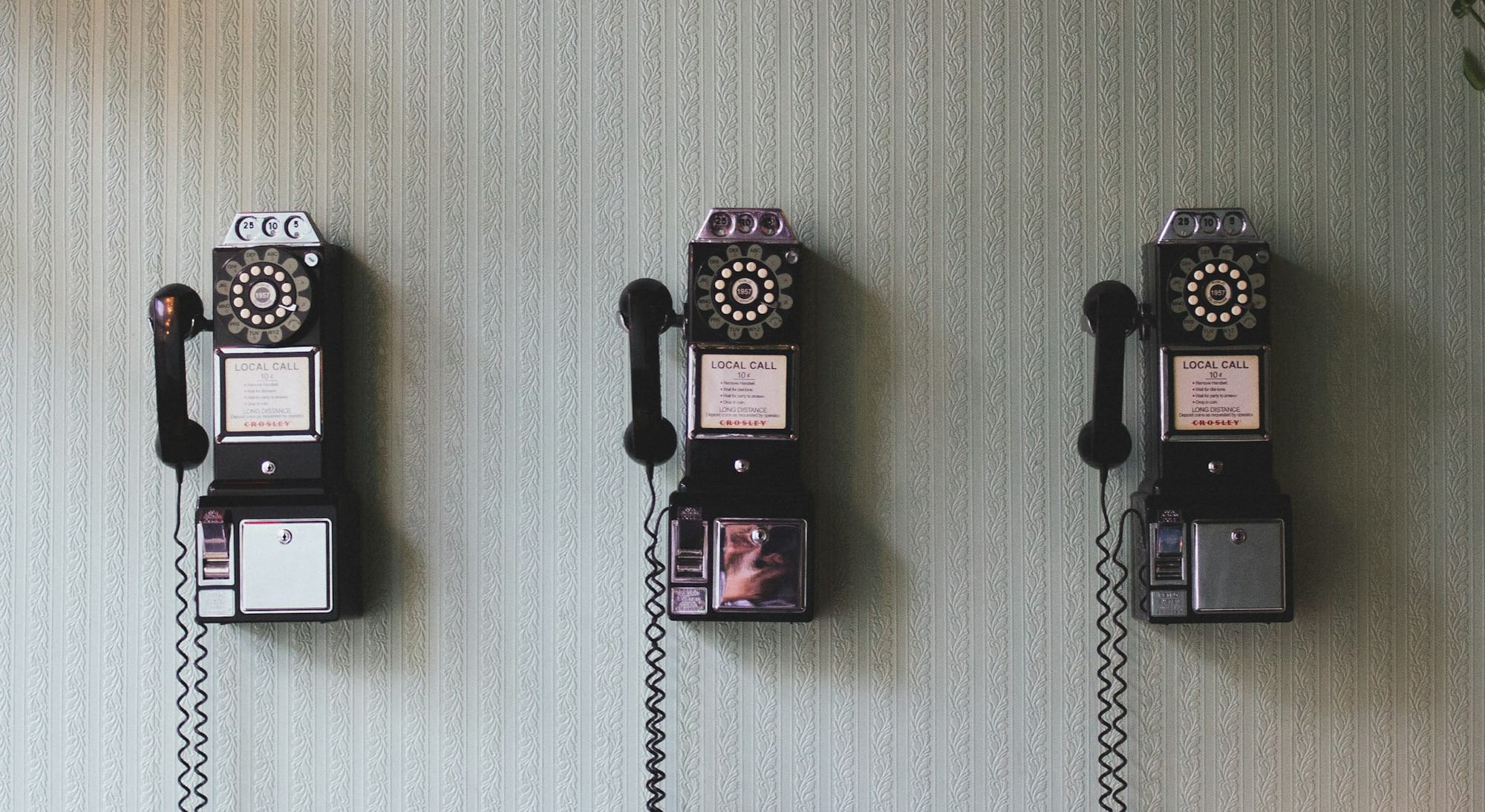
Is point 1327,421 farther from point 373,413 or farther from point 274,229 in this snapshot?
point 274,229

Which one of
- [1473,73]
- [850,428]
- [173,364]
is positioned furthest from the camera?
[850,428]

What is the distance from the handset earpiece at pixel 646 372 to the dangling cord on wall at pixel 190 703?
64 centimetres

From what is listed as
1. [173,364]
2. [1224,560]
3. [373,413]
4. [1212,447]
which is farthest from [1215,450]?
[173,364]

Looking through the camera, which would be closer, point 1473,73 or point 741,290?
point 1473,73

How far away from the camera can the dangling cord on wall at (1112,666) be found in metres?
1.38

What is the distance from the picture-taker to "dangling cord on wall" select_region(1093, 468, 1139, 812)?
4.51 ft

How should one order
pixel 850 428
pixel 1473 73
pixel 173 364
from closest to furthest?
pixel 1473 73
pixel 173 364
pixel 850 428

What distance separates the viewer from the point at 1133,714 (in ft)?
4.56

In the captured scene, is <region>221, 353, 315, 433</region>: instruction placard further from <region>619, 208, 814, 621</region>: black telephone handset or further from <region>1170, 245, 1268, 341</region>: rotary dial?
<region>1170, 245, 1268, 341</region>: rotary dial

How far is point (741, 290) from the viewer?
4.38 ft

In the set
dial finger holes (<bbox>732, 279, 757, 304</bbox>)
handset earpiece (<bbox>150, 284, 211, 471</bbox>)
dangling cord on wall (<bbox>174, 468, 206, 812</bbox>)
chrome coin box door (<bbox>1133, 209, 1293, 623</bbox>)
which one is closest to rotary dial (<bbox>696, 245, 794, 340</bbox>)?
dial finger holes (<bbox>732, 279, 757, 304</bbox>)

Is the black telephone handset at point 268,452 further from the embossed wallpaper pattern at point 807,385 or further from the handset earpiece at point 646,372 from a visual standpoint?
the handset earpiece at point 646,372

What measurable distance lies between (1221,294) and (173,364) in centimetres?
135

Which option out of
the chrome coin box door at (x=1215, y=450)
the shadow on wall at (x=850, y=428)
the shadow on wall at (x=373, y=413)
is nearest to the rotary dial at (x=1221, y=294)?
the chrome coin box door at (x=1215, y=450)
